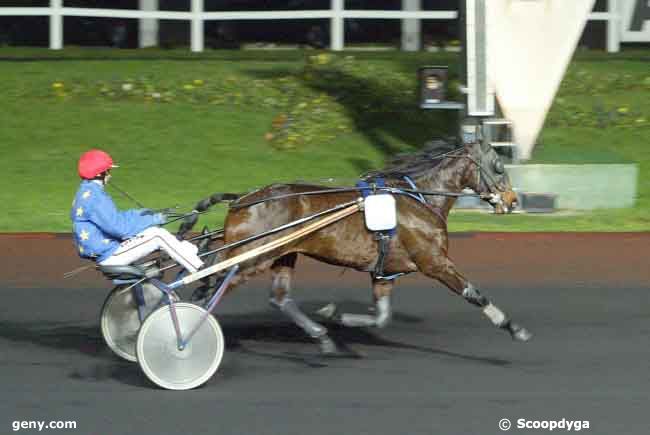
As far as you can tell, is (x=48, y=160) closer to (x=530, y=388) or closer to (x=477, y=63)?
(x=477, y=63)

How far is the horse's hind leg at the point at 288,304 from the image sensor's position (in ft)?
24.3

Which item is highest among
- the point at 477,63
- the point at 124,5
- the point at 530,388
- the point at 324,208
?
the point at 124,5

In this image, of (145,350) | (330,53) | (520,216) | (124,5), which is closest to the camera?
(145,350)

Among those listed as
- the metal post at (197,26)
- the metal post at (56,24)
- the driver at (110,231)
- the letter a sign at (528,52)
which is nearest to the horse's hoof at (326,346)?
the driver at (110,231)

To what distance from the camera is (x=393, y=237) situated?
24.2ft

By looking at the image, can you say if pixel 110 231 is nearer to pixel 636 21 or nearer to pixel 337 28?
pixel 337 28

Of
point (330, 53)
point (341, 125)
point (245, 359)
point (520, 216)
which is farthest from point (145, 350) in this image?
point (330, 53)

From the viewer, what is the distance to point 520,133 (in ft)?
44.1

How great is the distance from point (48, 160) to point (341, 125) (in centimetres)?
403

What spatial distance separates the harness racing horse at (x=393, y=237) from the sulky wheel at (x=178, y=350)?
63cm

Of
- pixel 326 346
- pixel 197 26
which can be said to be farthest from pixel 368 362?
pixel 197 26

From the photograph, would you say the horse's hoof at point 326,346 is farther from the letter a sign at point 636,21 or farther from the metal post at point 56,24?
the letter a sign at point 636,21
